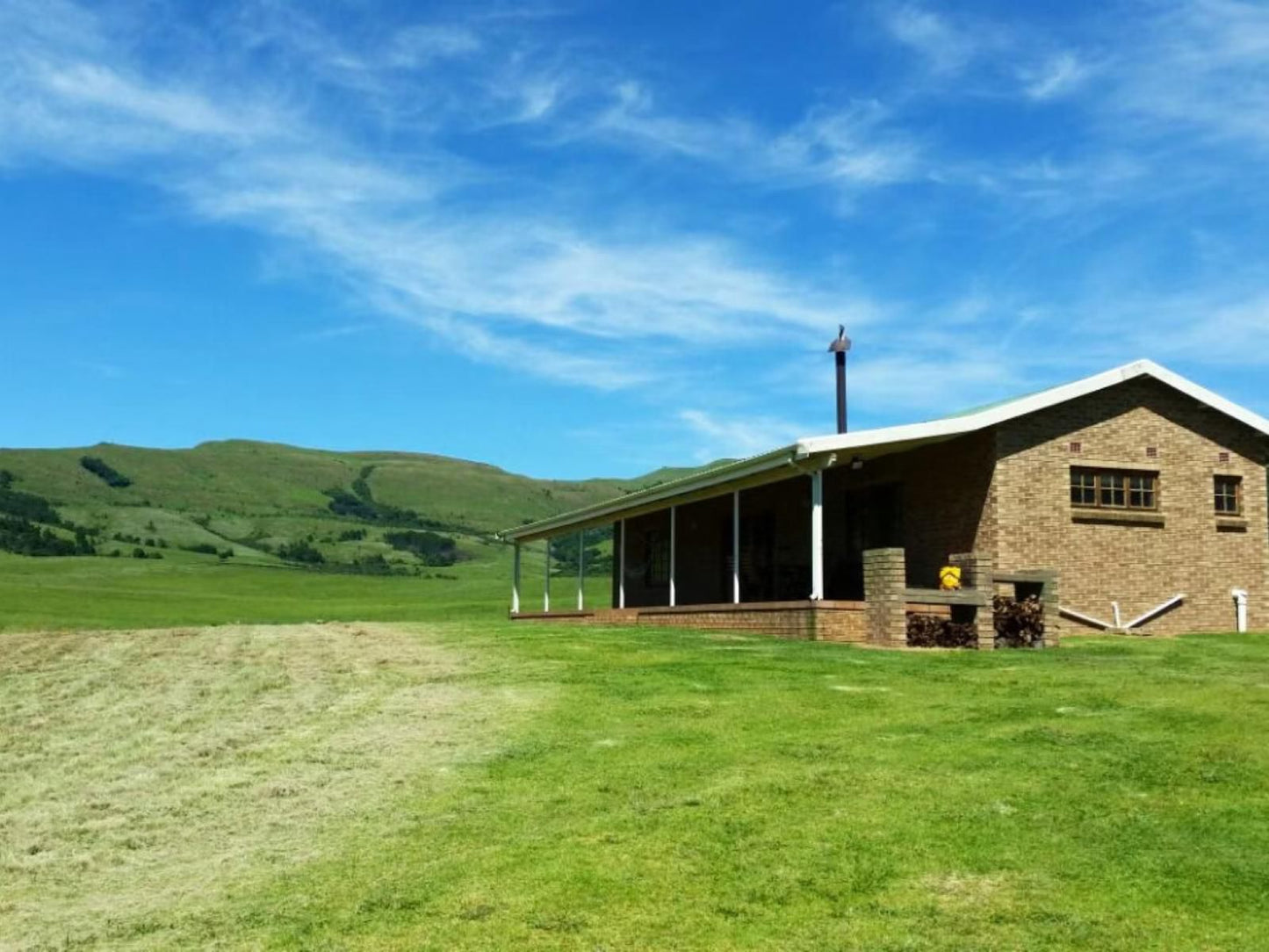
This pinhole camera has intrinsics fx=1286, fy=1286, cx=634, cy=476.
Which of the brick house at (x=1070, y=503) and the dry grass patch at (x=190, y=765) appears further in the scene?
the brick house at (x=1070, y=503)

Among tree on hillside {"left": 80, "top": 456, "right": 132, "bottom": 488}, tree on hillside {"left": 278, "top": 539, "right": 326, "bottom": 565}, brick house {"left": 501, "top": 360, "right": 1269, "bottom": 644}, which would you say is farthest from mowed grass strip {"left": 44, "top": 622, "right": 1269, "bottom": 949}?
tree on hillside {"left": 80, "top": 456, "right": 132, "bottom": 488}

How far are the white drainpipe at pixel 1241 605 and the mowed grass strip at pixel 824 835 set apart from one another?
34.8ft

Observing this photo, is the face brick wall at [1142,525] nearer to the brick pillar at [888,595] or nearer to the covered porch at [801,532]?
the covered porch at [801,532]

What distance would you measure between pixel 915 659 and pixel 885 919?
9301 mm

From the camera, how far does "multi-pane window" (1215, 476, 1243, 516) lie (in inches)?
851

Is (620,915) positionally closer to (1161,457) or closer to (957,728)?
(957,728)

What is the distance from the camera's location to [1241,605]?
21.2 metres

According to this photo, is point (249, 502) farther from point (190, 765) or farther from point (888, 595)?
point (190, 765)

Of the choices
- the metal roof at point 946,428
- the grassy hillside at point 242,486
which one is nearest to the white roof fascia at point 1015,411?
the metal roof at point 946,428

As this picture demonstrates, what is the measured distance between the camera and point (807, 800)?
7.66m

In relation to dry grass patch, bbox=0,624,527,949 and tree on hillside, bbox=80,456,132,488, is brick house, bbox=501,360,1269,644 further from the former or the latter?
tree on hillside, bbox=80,456,132,488

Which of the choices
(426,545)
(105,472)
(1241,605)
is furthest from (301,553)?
(1241,605)

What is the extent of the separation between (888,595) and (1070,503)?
4.92 m

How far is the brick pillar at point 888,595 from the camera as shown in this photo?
16.8m
